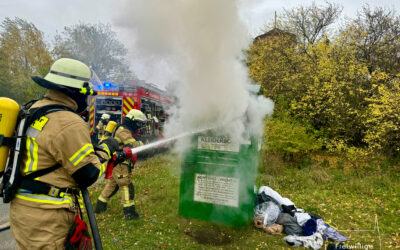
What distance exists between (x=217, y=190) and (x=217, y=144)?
0.74 metres

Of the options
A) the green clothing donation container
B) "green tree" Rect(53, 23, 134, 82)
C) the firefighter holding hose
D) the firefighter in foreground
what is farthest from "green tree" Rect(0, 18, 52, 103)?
the firefighter holding hose

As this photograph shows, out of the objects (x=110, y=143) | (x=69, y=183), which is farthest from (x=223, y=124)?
(x=69, y=183)

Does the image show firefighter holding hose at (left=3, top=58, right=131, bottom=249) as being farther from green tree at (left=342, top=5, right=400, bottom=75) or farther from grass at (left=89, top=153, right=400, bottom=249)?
green tree at (left=342, top=5, right=400, bottom=75)

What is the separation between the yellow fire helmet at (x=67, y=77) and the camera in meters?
2.14

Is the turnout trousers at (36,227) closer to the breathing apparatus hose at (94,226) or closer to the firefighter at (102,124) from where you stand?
the breathing apparatus hose at (94,226)

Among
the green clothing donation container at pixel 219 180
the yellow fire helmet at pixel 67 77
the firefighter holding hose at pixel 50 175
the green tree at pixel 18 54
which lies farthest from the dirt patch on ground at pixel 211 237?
the green tree at pixel 18 54

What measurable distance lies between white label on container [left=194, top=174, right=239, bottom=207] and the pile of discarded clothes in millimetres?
619

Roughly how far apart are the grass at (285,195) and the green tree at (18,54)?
1713cm

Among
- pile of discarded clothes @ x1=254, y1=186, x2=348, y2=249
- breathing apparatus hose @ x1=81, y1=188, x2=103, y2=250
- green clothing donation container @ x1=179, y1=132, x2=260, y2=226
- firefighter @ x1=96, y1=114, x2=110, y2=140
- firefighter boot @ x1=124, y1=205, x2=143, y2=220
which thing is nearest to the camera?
breathing apparatus hose @ x1=81, y1=188, x2=103, y2=250

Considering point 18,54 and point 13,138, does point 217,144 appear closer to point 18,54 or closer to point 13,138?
point 13,138

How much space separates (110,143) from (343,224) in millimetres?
4532

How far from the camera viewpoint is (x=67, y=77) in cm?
221

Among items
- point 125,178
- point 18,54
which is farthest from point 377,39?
point 18,54

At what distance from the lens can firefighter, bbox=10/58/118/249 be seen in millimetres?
1983
